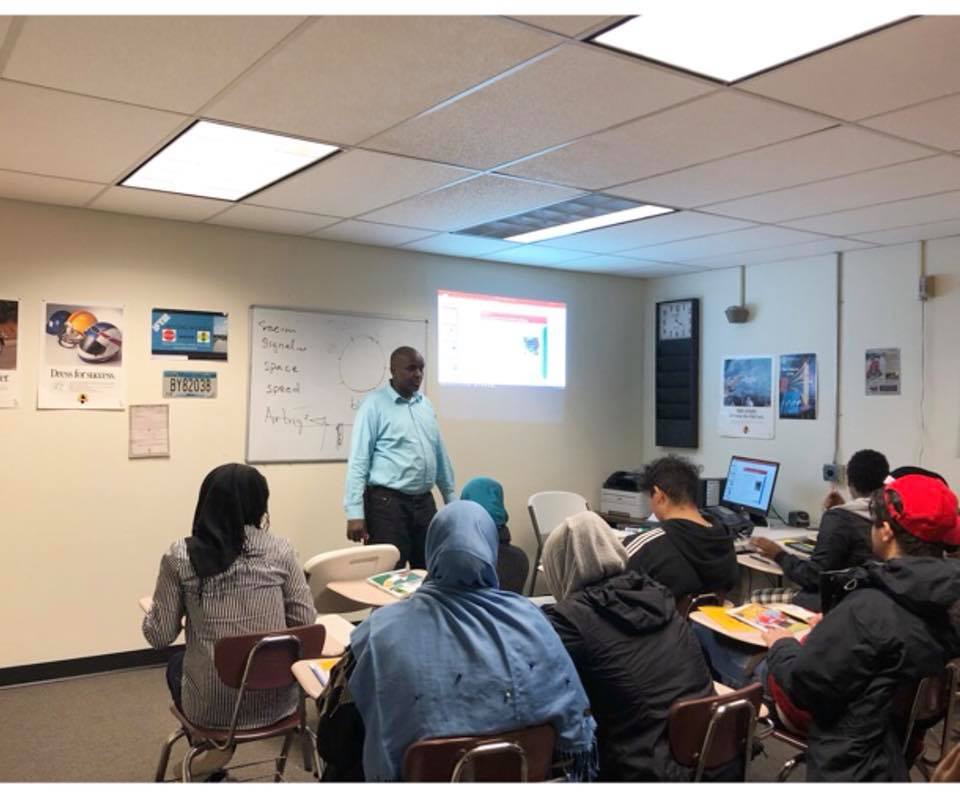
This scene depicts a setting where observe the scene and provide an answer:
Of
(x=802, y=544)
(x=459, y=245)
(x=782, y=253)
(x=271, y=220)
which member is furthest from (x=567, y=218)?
(x=802, y=544)

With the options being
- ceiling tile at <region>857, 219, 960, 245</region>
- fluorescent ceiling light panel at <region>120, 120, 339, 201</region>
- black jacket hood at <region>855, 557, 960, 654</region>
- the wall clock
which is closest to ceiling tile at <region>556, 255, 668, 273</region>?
the wall clock

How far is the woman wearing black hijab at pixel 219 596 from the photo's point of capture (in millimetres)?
2547

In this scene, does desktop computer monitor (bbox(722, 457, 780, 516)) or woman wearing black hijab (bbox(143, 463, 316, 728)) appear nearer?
woman wearing black hijab (bbox(143, 463, 316, 728))

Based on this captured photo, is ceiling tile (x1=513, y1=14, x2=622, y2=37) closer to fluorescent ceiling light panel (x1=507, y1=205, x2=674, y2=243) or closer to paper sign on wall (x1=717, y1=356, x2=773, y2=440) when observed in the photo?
fluorescent ceiling light panel (x1=507, y1=205, x2=674, y2=243)

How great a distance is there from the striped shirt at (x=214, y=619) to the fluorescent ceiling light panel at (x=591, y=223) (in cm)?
255

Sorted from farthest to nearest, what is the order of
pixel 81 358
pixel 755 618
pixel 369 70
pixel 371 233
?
pixel 371 233 < pixel 81 358 < pixel 755 618 < pixel 369 70

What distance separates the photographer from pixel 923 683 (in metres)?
2.21

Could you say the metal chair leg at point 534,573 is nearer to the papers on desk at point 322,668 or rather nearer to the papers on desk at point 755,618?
the papers on desk at point 755,618

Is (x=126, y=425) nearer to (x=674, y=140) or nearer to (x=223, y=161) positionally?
(x=223, y=161)

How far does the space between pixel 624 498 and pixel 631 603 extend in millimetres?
3876

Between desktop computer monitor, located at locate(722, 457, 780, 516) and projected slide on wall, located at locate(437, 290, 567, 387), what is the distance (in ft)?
4.49

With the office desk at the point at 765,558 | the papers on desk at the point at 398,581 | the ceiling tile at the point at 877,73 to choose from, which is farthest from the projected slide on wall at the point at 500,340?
the ceiling tile at the point at 877,73

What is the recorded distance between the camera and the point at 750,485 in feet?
17.3

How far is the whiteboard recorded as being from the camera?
4766mm
